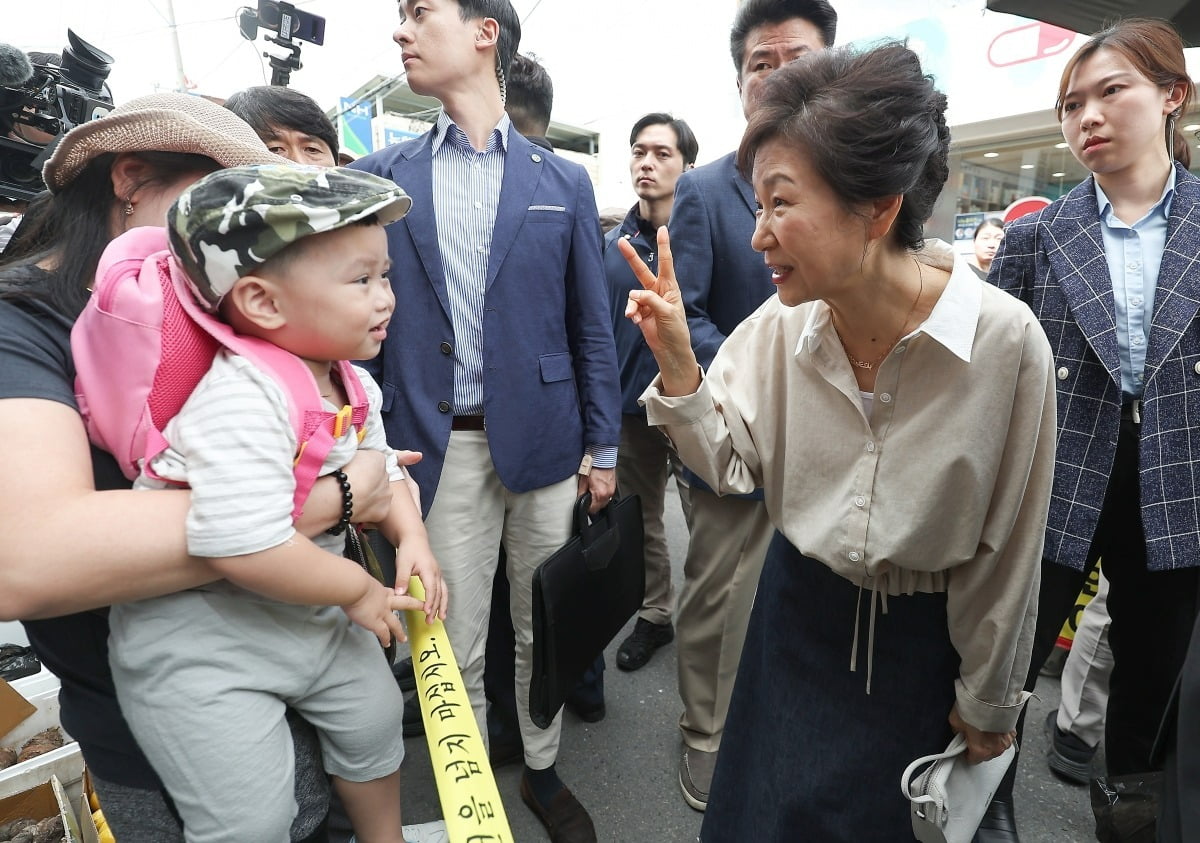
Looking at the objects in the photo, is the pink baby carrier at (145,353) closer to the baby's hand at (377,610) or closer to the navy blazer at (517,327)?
the baby's hand at (377,610)

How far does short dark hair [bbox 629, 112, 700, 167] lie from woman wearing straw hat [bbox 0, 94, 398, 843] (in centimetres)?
248

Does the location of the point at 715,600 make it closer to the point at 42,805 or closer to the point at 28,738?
the point at 42,805

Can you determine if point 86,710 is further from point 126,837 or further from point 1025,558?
point 1025,558

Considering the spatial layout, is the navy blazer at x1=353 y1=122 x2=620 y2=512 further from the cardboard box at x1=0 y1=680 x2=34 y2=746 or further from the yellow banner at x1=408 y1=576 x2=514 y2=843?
the cardboard box at x1=0 y1=680 x2=34 y2=746

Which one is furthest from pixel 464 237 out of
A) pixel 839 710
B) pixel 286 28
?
pixel 286 28

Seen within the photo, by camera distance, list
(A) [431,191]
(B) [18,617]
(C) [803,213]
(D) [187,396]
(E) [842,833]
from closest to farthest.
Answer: (B) [18,617] < (D) [187,396] < (C) [803,213] < (E) [842,833] < (A) [431,191]

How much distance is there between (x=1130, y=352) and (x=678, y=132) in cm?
222

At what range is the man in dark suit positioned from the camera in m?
1.85

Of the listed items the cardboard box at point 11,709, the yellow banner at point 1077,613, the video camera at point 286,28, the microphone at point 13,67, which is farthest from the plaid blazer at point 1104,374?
the video camera at point 286,28

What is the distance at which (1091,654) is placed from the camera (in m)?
2.10

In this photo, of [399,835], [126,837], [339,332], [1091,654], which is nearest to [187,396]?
[339,332]

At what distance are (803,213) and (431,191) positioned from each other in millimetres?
1007

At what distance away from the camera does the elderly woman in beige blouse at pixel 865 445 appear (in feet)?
3.49

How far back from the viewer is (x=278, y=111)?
1.93 metres
